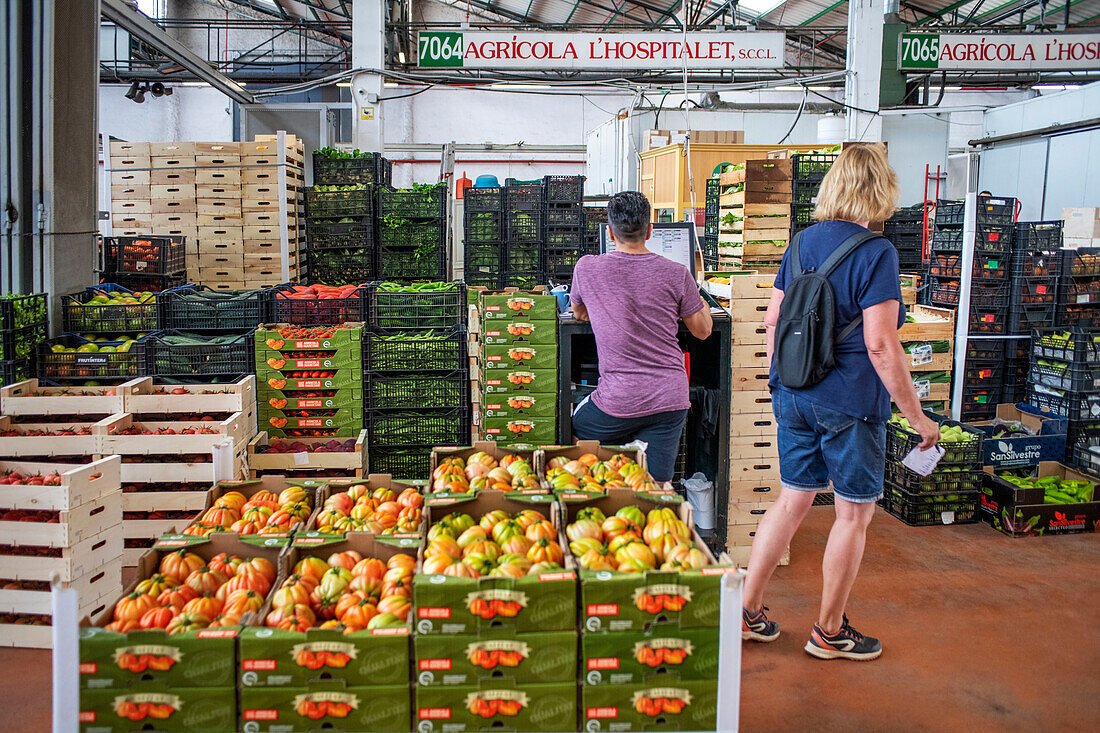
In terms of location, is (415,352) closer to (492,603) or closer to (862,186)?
(862,186)

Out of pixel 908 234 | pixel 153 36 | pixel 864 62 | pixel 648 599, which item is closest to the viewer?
pixel 648 599

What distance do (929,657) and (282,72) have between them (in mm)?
19001

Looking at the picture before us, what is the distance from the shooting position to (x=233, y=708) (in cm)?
208

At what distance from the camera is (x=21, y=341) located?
529 centimetres

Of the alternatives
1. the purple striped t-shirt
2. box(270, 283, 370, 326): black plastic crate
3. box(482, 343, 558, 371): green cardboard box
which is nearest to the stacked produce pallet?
box(482, 343, 558, 371): green cardboard box

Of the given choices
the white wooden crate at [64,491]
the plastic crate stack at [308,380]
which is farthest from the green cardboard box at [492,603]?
the plastic crate stack at [308,380]

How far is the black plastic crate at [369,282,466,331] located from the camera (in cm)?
598

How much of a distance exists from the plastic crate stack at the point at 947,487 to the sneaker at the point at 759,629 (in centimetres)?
225

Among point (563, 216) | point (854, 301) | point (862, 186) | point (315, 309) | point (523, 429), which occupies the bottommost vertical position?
point (523, 429)

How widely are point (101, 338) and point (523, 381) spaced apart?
10.2 ft

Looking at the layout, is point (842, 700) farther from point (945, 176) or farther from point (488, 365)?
point (945, 176)

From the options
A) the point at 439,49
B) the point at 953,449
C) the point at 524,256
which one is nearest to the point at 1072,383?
the point at 953,449

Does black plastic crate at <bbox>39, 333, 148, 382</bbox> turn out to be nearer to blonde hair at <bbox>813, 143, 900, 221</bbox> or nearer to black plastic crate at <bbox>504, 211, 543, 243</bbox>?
black plastic crate at <bbox>504, 211, 543, 243</bbox>

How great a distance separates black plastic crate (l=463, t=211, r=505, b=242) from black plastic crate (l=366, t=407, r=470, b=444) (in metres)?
3.18
